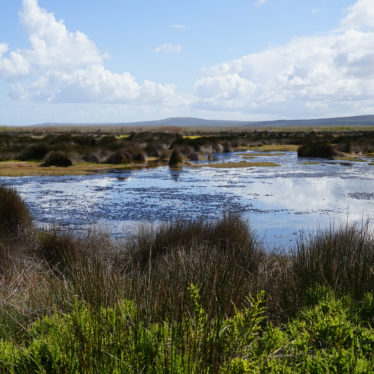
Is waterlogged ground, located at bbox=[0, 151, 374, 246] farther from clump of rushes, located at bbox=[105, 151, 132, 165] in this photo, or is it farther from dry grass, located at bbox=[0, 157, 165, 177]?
clump of rushes, located at bbox=[105, 151, 132, 165]

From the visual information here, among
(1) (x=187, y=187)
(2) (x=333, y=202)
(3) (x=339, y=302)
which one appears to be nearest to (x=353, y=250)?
(3) (x=339, y=302)

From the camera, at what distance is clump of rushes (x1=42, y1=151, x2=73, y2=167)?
27.8m

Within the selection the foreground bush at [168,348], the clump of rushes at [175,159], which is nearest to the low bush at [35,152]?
the clump of rushes at [175,159]

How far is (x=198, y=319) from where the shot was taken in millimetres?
3633

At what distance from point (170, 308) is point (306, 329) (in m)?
1.36

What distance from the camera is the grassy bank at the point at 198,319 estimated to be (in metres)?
3.20

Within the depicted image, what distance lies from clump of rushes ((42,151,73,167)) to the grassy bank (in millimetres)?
21766

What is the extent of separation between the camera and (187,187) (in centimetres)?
1914

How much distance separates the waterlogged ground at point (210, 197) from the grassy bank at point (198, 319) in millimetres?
3138

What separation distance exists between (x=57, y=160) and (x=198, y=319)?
25862mm

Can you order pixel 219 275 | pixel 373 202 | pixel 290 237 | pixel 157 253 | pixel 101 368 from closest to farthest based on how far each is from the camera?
pixel 101 368
pixel 219 275
pixel 157 253
pixel 290 237
pixel 373 202

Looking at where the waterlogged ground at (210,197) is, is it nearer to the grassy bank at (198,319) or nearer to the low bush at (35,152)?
the grassy bank at (198,319)

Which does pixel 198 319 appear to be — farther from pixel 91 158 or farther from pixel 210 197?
pixel 91 158

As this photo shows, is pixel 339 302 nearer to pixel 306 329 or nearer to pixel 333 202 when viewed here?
pixel 306 329
